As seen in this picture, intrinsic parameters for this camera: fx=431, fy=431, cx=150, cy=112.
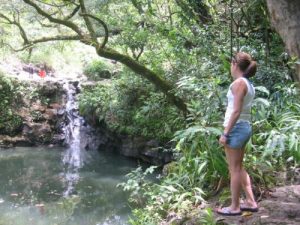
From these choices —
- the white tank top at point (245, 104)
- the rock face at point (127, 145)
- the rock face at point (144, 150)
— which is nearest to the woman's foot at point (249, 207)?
the white tank top at point (245, 104)

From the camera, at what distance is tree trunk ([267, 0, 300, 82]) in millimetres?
4664

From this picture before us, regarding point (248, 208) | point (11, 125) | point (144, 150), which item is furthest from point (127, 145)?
point (248, 208)

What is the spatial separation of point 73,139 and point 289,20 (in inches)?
450

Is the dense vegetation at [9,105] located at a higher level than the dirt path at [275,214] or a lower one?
higher

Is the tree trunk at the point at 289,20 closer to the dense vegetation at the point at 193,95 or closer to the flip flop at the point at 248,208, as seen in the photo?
the dense vegetation at the point at 193,95

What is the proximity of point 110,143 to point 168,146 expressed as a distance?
3.51 meters

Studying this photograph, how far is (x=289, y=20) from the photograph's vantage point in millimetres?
4691

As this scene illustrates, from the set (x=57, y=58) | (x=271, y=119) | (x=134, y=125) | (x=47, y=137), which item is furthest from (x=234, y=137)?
(x=57, y=58)

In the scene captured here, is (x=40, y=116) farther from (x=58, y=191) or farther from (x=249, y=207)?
(x=249, y=207)

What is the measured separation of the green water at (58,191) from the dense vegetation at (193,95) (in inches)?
27.1

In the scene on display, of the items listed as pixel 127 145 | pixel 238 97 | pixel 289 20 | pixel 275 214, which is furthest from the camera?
pixel 127 145

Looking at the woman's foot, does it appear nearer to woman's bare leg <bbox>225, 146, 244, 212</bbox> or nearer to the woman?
the woman

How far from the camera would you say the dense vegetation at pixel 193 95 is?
4777 mm

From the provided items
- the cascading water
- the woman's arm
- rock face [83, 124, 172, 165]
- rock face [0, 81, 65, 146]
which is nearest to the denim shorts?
the woman's arm
